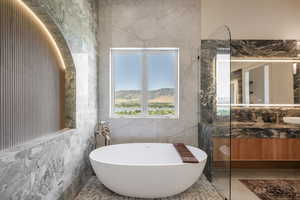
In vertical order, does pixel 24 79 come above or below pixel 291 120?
above

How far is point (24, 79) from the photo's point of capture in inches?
63.6

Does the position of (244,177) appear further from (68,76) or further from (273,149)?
(68,76)

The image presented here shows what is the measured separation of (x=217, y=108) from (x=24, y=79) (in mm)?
2181

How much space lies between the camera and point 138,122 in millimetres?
3416

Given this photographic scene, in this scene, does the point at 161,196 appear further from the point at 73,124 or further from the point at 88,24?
the point at 88,24

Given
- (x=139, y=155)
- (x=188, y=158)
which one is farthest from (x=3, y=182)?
(x=139, y=155)

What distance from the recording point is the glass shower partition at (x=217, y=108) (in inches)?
89.6

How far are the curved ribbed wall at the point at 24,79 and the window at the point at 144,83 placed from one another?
1465 millimetres

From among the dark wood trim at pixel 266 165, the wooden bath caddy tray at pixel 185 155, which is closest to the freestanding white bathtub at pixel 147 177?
the wooden bath caddy tray at pixel 185 155

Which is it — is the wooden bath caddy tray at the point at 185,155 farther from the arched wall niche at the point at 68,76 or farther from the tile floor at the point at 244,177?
the arched wall niche at the point at 68,76

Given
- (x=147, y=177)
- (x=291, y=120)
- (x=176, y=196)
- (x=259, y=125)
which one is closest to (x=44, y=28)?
(x=147, y=177)

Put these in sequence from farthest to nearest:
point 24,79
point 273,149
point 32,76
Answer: point 273,149 → point 32,76 → point 24,79

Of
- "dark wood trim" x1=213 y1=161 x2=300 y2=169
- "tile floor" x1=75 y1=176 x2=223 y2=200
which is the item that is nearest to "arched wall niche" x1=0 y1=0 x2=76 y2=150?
"tile floor" x1=75 y1=176 x2=223 y2=200

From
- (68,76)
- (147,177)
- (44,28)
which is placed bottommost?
(147,177)
